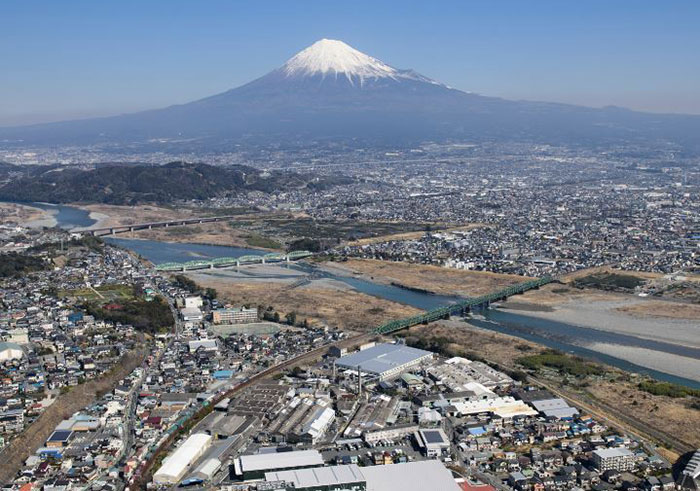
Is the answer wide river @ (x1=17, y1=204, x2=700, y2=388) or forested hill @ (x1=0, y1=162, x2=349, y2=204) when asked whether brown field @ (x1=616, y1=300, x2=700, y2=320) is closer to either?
wide river @ (x1=17, y1=204, x2=700, y2=388)

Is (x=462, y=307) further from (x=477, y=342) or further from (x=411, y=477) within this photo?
(x=411, y=477)

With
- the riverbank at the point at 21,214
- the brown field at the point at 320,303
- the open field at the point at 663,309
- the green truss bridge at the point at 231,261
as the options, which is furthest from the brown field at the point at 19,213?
the open field at the point at 663,309

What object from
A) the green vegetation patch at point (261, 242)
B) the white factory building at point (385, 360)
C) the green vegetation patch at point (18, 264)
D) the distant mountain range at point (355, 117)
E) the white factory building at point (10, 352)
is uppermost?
the distant mountain range at point (355, 117)

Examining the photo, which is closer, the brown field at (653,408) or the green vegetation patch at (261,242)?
the brown field at (653,408)

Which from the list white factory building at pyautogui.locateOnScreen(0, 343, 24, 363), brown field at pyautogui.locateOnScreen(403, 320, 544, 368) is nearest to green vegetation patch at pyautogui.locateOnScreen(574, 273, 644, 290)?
brown field at pyautogui.locateOnScreen(403, 320, 544, 368)

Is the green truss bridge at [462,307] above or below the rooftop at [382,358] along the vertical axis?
below

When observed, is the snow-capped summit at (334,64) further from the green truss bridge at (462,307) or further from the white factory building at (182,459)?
the white factory building at (182,459)

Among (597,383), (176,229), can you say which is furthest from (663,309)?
(176,229)
